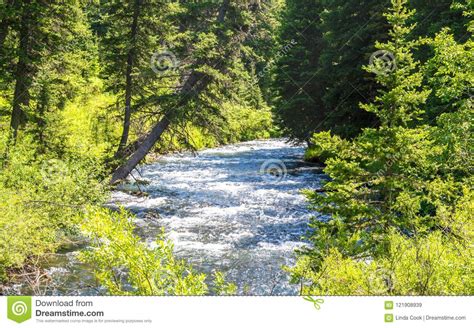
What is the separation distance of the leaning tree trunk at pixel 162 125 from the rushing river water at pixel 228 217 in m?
1.24

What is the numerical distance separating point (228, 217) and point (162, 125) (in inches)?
203

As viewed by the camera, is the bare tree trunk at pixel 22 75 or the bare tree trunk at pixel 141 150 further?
the bare tree trunk at pixel 141 150

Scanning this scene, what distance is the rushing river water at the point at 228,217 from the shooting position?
37.9ft

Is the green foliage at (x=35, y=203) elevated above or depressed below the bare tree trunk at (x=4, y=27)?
below

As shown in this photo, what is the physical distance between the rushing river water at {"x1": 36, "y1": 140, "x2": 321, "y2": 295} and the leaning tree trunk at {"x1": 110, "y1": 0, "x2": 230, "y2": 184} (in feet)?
4.07

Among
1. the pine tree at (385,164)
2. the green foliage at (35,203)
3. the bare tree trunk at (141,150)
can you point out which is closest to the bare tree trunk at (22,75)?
the green foliage at (35,203)

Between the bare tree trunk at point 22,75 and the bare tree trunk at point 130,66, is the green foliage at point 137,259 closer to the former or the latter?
the bare tree trunk at point 22,75

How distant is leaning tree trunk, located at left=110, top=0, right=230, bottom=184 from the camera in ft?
62.4

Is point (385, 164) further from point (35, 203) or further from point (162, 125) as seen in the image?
point (162, 125)

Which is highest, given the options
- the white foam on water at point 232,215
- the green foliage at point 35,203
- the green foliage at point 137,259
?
the green foliage at point 137,259

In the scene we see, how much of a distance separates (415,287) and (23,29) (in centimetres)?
1553

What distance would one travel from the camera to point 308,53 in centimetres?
3391
